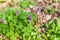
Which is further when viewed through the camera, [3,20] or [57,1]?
[57,1]

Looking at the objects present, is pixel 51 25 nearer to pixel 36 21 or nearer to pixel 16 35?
pixel 36 21

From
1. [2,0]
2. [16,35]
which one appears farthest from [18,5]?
[16,35]

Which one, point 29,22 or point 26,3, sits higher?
point 26,3

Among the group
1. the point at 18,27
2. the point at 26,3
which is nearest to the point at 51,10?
the point at 26,3

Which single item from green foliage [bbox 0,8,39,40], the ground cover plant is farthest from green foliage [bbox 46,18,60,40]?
green foliage [bbox 0,8,39,40]

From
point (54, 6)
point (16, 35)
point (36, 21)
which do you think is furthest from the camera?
point (54, 6)

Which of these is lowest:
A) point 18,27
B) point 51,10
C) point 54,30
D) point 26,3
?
point 54,30

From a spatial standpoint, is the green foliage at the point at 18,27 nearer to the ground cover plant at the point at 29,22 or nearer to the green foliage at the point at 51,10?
the ground cover plant at the point at 29,22

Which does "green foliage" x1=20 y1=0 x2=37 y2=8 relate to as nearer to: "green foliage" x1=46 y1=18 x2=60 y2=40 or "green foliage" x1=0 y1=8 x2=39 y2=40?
"green foliage" x1=0 y1=8 x2=39 y2=40

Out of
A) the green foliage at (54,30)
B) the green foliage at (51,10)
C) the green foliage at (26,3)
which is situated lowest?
the green foliage at (54,30)

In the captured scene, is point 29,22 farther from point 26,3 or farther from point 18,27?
point 26,3

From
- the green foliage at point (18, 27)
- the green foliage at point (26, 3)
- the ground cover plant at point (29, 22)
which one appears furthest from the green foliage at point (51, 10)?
the green foliage at point (18, 27)
